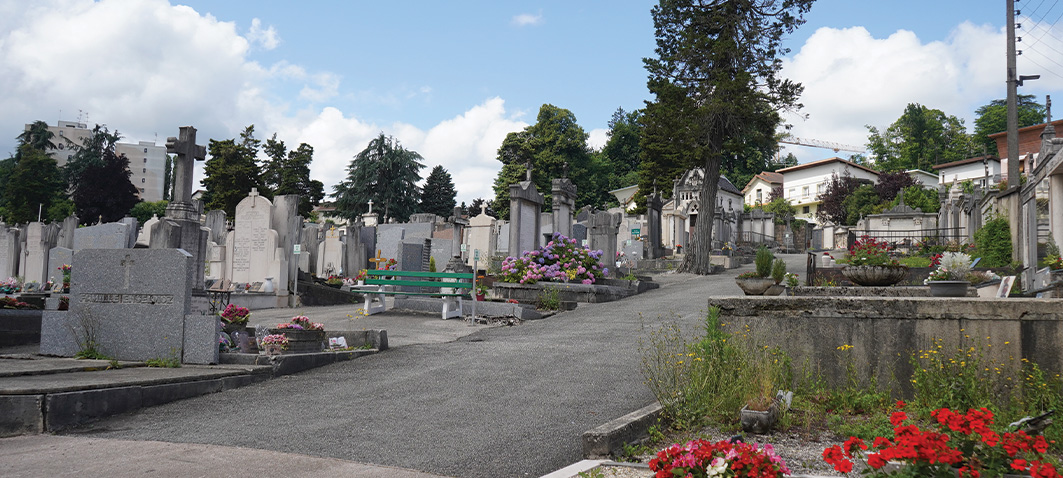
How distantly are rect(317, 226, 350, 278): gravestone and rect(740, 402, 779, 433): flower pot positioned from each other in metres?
22.8

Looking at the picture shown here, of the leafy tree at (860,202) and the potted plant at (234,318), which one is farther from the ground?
the leafy tree at (860,202)

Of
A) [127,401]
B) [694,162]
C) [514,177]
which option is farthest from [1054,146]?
[514,177]

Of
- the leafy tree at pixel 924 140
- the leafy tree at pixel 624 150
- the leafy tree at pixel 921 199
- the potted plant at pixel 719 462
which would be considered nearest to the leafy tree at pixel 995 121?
the leafy tree at pixel 924 140

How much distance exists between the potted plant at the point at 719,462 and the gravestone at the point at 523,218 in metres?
14.5

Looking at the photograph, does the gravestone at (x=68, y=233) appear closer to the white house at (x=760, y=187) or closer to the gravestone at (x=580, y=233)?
the gravestone at (x=580, y=233)

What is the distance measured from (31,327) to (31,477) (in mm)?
7652

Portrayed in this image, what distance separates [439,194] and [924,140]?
55.5 metres

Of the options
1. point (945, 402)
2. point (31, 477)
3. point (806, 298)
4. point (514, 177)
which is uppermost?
point (514, 177)

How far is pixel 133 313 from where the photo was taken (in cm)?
830

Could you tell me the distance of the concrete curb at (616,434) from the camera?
466 cm

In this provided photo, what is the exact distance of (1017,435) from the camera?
366 cm

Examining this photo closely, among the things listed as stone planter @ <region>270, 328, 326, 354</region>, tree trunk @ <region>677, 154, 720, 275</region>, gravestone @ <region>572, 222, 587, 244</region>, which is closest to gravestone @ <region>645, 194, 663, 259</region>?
gravestone @ <region>572, 222, 587, 244</region>

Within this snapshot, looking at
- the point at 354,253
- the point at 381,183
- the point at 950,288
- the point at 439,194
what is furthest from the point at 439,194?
the point at 950,288

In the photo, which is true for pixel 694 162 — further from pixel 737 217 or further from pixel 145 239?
pixel 737 217
